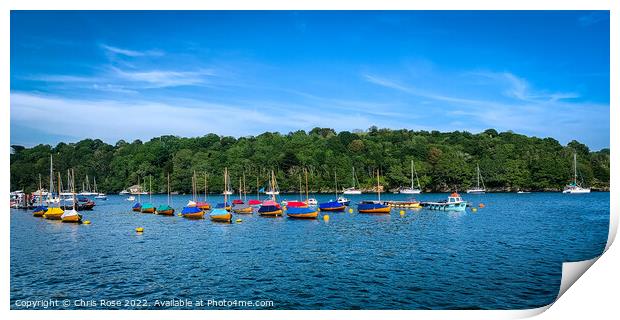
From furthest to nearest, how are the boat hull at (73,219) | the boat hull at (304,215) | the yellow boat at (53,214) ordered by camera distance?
the yellow boat at (53,214) < the boat hull at (304,215) < the boat hull at (73,219)

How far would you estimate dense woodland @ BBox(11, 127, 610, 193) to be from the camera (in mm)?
78625

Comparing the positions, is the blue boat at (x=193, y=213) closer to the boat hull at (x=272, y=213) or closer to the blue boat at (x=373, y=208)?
the boat hull at (x=272, y=213)

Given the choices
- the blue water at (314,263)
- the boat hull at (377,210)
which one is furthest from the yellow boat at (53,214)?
the boat hull at (377,210)

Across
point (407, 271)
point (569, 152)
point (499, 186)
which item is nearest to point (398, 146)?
point (499, 186)

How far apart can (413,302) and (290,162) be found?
73211mm

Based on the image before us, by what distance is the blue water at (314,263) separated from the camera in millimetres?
12531

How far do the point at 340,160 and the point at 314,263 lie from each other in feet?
225

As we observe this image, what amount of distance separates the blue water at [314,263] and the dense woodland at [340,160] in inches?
2071

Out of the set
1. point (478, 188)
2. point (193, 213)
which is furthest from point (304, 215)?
point (478, 188)

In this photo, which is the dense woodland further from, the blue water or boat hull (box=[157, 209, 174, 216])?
the blue water

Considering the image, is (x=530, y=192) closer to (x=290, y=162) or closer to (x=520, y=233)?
(x=290, y=162)

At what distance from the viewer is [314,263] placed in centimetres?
1656

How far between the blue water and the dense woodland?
173ft
